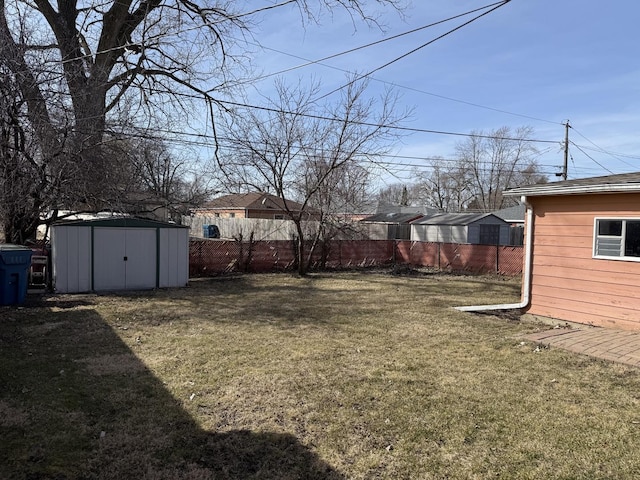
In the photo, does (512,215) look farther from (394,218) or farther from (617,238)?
(617,238)

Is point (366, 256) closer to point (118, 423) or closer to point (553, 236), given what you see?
point (553, 236)

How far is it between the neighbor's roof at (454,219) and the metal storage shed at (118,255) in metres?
17.3

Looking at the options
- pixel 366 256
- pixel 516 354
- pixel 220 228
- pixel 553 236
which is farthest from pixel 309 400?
pixel 220 228

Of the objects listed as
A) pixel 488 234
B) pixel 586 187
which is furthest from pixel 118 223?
pixel 488 234

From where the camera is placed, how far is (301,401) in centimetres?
428

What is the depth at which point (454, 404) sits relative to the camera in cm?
421

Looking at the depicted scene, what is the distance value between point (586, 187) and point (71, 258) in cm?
1056

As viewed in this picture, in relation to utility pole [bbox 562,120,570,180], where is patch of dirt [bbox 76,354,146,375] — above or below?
below

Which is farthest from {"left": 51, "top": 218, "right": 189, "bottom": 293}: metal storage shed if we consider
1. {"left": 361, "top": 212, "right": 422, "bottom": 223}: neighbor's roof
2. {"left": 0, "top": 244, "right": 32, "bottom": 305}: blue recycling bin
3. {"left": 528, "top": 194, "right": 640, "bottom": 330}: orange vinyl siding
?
{"left": 361, "top": 212, "right": 422, "bottom": 223}: neighbor's roof

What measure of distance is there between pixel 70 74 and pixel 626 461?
40.7ft

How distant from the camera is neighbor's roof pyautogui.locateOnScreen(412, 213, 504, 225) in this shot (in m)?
25.1

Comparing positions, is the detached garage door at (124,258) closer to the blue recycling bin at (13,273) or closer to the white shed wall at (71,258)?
the white shed wall at (71,258)

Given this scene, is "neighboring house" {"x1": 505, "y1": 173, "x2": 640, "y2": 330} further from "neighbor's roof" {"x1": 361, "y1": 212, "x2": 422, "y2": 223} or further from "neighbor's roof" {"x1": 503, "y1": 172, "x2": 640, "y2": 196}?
"neighbor's roof" {"x1": 361, "y1": 212, "x2": 422, "y2": 223}

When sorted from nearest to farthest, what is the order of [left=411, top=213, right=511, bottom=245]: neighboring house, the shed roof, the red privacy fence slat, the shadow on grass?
the shadow on grass, the shed roof, the red privacy fence slat, [left=411, top=213, right=511, bottom=245]: neighboring house
